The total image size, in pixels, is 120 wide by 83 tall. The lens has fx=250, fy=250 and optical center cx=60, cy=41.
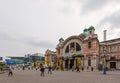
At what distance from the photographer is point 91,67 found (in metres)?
76.1

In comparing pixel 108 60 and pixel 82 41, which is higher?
pixel 82 41

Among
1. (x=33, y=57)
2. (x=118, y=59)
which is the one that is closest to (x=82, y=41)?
(x=118, y=59)

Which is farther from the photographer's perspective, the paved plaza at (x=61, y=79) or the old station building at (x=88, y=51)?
the old station building at (x=88, y=51)

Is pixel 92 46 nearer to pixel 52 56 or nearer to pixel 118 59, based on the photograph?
pixel 118 59

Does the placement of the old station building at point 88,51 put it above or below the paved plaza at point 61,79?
above

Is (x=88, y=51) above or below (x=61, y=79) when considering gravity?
above

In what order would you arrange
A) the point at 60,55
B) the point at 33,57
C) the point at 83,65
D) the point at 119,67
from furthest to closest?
the point at 33,57
the point at 60,55
the point at 83,65
the point at 119,67

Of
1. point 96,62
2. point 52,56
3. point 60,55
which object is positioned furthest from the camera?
point 52,56

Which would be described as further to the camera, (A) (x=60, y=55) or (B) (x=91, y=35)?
(A) (x=60, y=55)

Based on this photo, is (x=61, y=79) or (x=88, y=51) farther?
(x=88, y=51)

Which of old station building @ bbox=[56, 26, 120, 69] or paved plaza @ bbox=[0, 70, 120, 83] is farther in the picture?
old station building @ bbox=[56, 26, 120, 69]

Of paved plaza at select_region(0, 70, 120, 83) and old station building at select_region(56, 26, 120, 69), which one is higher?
old station building at select_region(56, 26, 120, 69)

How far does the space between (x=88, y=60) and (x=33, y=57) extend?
324ft

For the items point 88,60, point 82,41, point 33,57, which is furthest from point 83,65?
point 33,57
